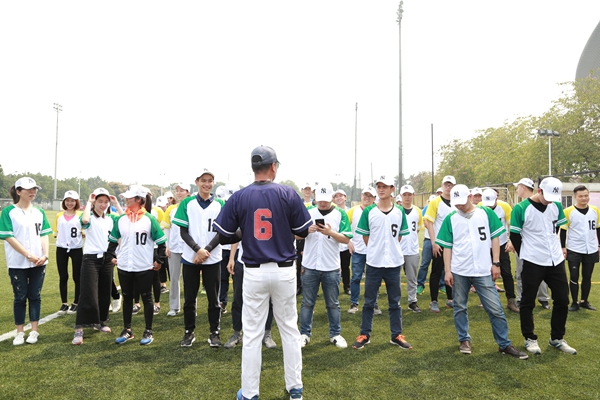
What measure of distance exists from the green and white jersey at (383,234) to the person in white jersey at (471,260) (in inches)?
22.3

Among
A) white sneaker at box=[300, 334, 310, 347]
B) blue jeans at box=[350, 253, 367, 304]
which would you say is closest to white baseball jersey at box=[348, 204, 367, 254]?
blue jeans at box=[350, 253, 367, 304]

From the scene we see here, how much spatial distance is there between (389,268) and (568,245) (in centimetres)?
419

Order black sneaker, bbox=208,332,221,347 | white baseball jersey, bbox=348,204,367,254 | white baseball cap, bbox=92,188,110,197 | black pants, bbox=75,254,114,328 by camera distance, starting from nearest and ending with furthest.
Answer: black sneaker, bbox=208,332,221,347 < black pants, bbox=75,254,114,328 < white baseball cap, bbox=92,188,110,197 < white baseball jersey, bbox=348,204,367,254

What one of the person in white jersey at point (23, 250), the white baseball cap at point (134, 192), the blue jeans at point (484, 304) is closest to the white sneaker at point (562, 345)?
the blue jeans at point (484, 304)

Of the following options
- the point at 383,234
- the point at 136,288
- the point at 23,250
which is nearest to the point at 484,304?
the point at 383,234

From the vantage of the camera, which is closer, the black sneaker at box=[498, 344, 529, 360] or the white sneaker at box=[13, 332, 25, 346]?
the black sneaker at box=[498, 344, 529, 360]

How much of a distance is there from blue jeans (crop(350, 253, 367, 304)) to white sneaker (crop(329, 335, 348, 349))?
1.91 m

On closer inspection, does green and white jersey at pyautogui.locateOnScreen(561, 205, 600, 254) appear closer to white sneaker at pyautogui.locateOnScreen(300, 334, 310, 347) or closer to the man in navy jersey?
white sneaker at pyautogui.locateOnScreen(300, 334, 310, 347)

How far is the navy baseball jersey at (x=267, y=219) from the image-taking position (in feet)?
11.6

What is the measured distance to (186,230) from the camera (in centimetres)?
524

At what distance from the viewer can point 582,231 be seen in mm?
7172

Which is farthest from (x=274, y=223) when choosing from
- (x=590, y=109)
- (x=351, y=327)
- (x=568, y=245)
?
(x=590, y=109)

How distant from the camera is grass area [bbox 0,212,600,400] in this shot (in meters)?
3.99

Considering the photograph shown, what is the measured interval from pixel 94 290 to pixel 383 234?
4.34 meters
